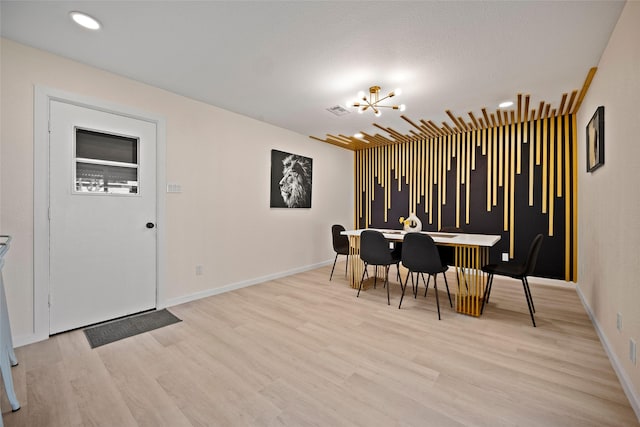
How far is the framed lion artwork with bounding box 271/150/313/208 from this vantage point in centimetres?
463

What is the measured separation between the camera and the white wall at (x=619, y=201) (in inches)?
65.3

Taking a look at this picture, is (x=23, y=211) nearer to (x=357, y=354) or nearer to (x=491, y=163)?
(x=357, y=354)

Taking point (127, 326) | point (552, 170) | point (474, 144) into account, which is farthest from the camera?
point (474, 144)

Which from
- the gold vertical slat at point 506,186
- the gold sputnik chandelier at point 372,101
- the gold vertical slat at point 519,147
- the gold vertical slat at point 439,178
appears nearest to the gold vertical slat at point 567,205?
the gold vertical slat at point 519,147

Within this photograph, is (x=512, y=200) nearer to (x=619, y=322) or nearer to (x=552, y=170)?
(x=552, y=170)

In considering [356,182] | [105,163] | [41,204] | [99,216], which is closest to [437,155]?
[356,182]

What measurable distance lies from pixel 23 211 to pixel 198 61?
6.75ft

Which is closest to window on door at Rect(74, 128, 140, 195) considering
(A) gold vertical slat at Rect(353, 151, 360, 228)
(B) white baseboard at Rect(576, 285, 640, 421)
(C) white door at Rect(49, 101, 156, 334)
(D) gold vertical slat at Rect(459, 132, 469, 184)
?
(C) white door at Rect(49, 101, 156, 334)

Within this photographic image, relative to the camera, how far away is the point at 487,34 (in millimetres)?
2195

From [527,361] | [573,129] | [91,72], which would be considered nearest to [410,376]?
[527,361]

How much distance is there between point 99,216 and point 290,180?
2.81 meters

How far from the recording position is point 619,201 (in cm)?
195

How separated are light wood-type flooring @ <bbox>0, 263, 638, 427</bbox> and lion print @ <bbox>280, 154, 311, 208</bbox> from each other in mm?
2307

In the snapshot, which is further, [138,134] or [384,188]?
[384,188]
